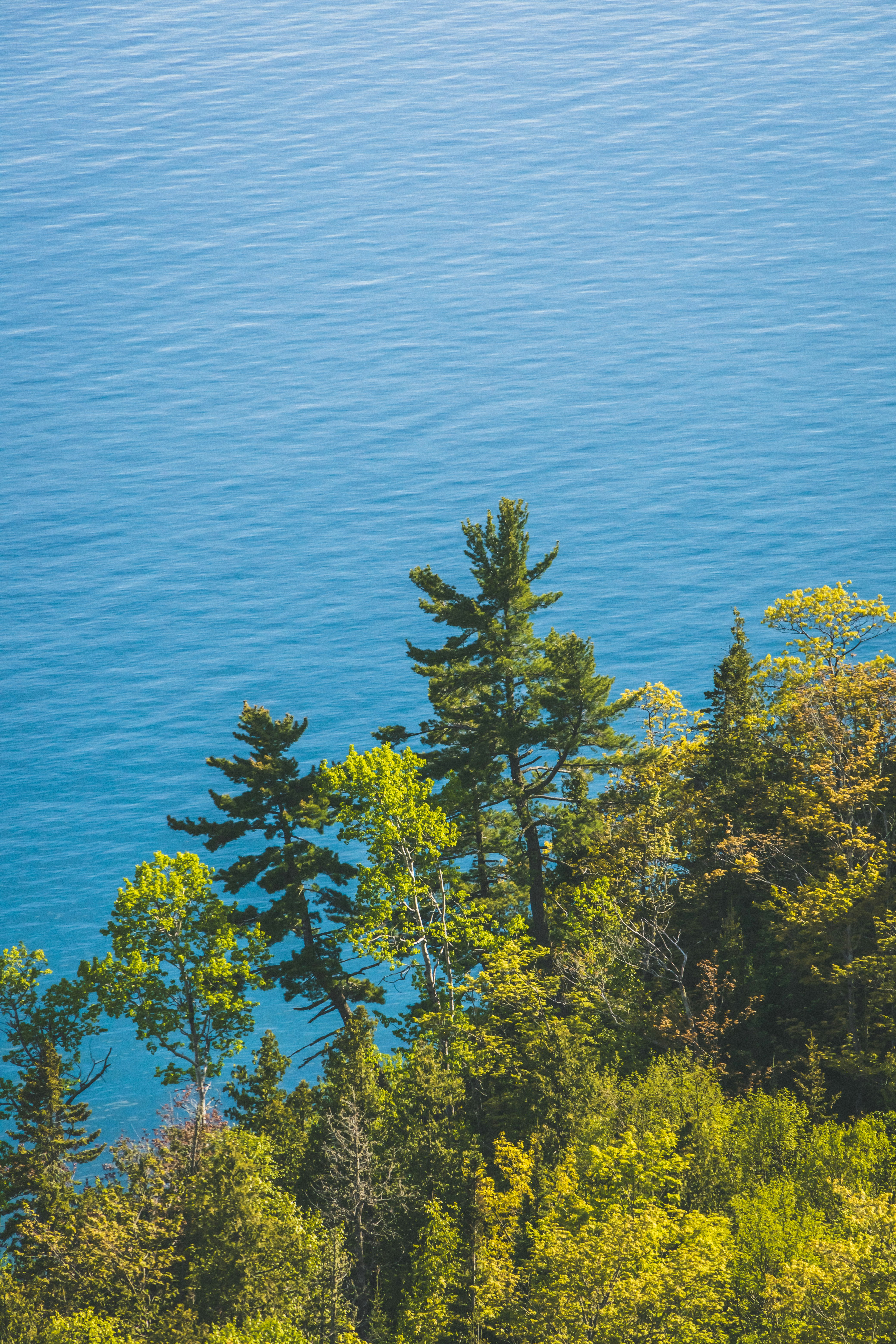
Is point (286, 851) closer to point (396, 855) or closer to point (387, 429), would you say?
point (396, 855)

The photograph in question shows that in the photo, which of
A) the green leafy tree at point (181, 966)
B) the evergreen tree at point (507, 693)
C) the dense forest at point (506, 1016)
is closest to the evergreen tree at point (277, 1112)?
the dense forest at point (506, 1016)

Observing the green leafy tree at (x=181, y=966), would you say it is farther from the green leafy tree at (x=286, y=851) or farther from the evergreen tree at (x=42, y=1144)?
the evergreen tree at (x=42, y=1144)

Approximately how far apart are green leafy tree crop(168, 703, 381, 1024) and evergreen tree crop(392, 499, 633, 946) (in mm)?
4807

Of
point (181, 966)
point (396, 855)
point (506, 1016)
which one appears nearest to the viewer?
point (396, 855)

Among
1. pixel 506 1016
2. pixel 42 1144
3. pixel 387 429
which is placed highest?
pixel 387 429

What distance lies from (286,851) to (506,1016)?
372 inches

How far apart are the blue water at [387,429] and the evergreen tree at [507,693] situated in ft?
115

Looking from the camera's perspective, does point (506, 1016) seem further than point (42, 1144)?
No

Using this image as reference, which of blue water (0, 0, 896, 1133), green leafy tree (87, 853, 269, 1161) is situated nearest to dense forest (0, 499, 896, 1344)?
green leafy tree (87, 853, 269, 1161)

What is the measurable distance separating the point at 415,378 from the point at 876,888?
363ft

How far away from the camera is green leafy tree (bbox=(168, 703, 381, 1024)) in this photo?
49.9 m

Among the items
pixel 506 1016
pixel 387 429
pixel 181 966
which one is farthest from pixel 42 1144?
pixel 387 429

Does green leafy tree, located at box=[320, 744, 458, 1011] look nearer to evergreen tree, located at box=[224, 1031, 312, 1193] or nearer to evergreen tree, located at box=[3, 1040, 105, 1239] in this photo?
evergreen tree, located at box=[224, 1031, 312, 1193]

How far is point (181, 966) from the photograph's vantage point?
49719 millimetres
